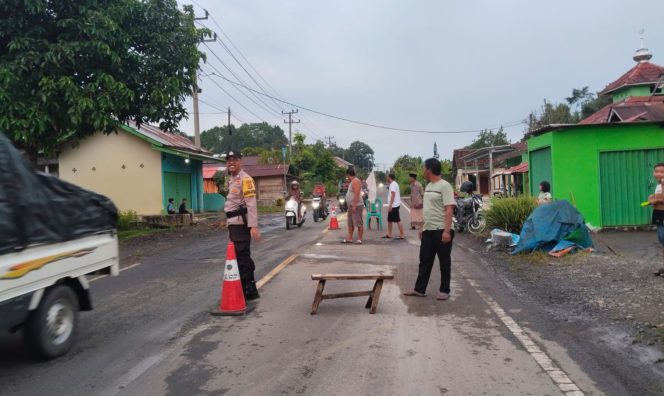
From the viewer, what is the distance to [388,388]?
426 centimetres

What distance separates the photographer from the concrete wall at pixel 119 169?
24.1 meters

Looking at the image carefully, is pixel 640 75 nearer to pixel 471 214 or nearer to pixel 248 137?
pixel 471 214

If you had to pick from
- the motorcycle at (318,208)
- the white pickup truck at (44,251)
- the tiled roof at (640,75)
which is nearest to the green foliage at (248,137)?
the tiled roof at (640,75)

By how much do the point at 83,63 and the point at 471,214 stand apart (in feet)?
37.2

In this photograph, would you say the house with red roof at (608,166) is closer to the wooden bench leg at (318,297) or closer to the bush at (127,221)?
the wooden bench leg at (318,297)

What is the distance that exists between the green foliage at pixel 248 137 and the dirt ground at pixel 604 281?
91321 mm

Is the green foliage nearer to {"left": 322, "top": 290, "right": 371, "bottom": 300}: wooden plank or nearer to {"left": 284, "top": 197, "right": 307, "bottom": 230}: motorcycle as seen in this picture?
{"left": 284, "top": 197, "right": 307, "bottom": 230}: motorcycle

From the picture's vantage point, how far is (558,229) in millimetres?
10844

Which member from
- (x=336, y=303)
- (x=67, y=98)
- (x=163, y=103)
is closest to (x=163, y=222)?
(x=163, y=103)

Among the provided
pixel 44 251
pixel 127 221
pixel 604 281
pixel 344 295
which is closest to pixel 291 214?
pixel 127 221

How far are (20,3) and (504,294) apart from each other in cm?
1274

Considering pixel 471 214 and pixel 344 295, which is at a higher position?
pixel 471 214

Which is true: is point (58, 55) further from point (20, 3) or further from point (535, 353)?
point (535, 353)

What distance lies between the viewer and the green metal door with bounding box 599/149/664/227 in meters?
14.6
